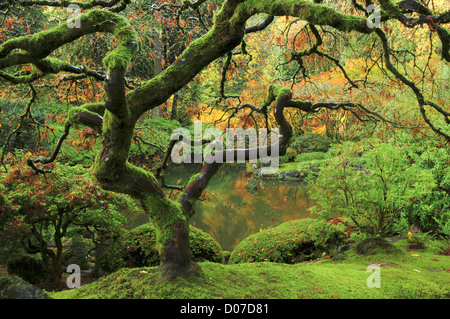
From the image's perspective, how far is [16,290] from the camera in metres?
→ 2.94

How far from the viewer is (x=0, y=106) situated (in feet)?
27.9

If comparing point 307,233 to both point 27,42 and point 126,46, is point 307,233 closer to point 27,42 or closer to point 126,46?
point 126,46

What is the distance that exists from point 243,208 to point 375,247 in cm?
711

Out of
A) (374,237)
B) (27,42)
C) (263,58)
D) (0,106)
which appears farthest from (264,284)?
(263,58)

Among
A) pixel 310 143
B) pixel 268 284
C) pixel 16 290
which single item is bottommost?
pixel 268 284

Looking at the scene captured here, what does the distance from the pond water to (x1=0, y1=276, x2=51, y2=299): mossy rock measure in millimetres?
4746

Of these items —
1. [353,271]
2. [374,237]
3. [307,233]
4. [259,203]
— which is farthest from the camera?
[259,203]

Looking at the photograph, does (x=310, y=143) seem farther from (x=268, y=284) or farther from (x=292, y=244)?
(x=268, y=284)

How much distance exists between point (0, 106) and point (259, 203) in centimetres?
903

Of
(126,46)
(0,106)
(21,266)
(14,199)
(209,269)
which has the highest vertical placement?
(0,106)

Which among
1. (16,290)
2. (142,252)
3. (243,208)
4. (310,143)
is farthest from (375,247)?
(310,143)

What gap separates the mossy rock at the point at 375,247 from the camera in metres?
5.20

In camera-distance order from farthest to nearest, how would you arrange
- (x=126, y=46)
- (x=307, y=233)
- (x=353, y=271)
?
(x=307, y=233) < (x=353, y=271) < (x=126, y=46)
